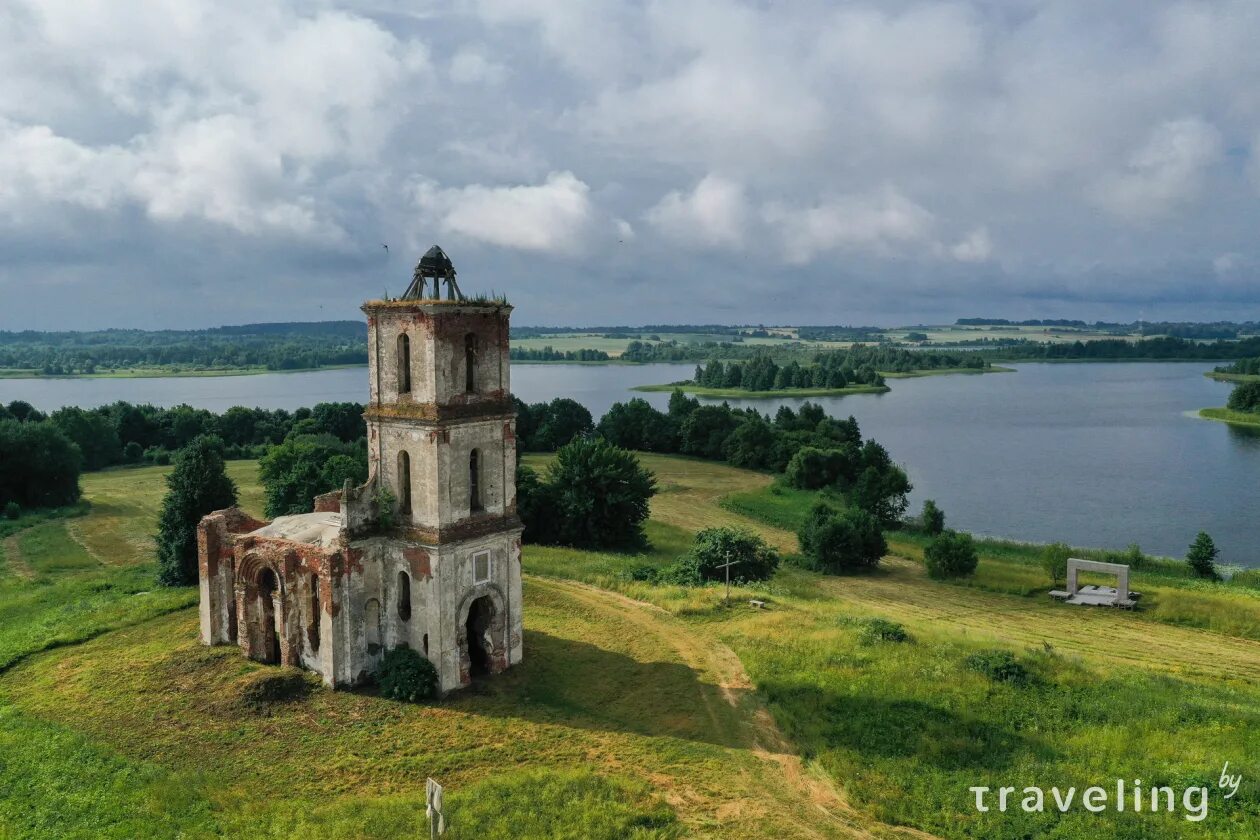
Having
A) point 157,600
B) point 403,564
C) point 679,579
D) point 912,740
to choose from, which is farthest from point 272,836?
point 679,579

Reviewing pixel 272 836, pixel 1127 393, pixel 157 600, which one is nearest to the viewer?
pixel 272 836

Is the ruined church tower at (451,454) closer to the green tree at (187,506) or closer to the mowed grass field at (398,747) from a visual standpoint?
the mowed grass field at (398,747)

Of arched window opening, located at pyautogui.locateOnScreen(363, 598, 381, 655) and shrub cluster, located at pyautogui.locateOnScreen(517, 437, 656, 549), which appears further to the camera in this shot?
shrub cluster, located at pyautogui.locateOnScreen(517, 437, 656, 549)

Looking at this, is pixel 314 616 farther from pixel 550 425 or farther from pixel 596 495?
pixel 550 425

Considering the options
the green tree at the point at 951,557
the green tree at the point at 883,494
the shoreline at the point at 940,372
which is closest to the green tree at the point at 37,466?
the green tree at the point at 883,494

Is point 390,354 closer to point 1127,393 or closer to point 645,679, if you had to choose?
point 645,679

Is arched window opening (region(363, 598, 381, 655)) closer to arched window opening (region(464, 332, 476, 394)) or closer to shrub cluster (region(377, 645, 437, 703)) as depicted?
shrub cluster (region(377, 645, 437, 703))

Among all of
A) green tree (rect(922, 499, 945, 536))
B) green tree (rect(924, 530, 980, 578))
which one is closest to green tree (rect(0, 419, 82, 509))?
green tree (rect(924, 530, 980, 578))
